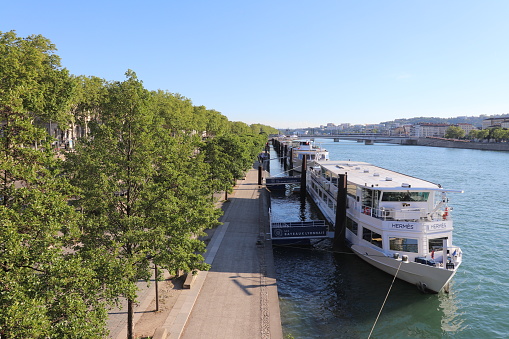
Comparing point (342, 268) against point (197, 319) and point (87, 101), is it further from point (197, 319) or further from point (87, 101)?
point (87, 101)

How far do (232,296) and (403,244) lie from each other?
13769mm

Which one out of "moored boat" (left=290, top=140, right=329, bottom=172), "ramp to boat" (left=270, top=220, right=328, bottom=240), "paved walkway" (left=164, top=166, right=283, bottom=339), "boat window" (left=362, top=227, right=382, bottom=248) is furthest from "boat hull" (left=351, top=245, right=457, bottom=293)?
"moored boat" (left=290, top=140, right=329, bottom=172)

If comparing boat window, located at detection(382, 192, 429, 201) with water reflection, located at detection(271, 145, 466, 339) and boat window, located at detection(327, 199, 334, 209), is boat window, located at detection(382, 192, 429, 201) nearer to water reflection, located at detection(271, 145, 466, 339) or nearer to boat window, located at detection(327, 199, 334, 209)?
water reflection, located at detection(271, 145, 466, 339)

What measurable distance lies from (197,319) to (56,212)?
11.2 metres

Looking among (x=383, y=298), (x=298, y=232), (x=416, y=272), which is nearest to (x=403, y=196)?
(x=416, y=272)

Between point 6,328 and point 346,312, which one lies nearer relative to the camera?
point 6,328

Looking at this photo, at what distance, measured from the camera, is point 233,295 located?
22.3 meters

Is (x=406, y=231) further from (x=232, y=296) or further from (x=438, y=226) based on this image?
(x=232, y=296)

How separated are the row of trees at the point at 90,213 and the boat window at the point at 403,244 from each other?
50.2ft

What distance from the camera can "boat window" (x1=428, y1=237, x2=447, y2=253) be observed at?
2694 centimetres

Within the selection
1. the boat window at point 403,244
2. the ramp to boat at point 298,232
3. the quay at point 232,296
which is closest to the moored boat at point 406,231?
the boat window at point 403,244

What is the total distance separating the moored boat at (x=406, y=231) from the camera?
25.3 metres

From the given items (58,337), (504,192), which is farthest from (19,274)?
(504,192)

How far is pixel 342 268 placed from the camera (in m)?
30.3
